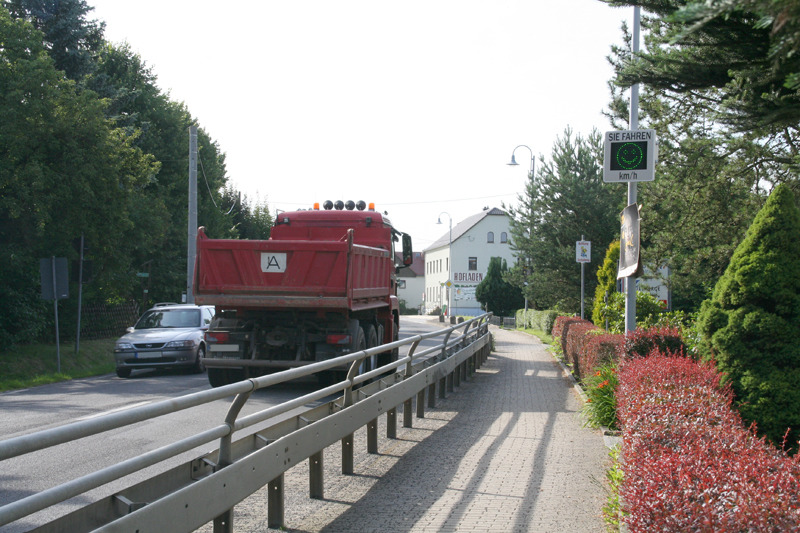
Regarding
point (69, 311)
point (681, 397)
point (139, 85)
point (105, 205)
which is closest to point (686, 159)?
point (681, 397)

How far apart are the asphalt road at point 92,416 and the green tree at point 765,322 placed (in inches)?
197

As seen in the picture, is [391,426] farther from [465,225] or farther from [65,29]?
[465,225]

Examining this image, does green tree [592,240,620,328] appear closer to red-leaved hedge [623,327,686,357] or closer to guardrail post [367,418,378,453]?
red-leaved hedge [623,327,686,357]

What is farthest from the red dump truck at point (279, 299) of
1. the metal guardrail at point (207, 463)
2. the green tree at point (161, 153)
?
the green tree at point (161, 153)

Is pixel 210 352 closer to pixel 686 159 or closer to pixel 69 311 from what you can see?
pixel 686 159

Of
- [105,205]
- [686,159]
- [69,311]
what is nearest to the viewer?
[686,159]

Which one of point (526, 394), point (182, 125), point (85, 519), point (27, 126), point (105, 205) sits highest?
point (182, 125)

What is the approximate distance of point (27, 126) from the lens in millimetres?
19562

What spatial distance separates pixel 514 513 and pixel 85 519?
11.2 ft

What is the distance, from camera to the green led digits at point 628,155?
10.1 meters

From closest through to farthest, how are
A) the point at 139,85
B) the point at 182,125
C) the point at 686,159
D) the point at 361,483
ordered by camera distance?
1. the point at 361,483
2. the point at 686,159
3. the point at 139,85
4. the point at 182,125

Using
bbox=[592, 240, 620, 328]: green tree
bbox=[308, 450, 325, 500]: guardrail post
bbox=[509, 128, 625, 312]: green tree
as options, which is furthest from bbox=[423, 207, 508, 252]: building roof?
bbox=[308, 450, 325, 500]: guardrail post

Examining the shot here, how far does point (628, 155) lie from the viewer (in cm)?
1013

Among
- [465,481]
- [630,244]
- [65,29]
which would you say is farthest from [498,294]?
[465,481]
